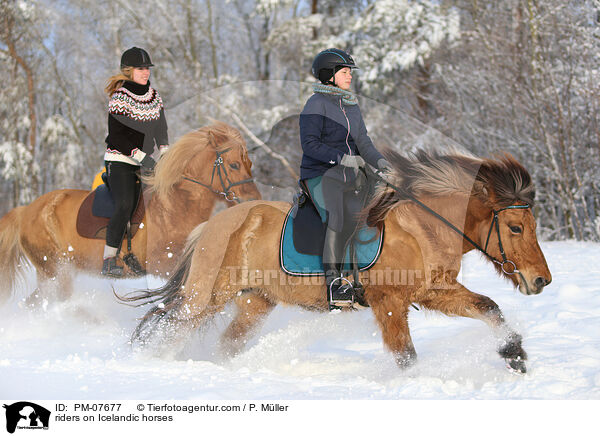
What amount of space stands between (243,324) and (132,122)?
7.62ft

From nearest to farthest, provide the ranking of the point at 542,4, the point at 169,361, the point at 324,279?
the point at 324,279
the point at 169,361
the point at 542,4

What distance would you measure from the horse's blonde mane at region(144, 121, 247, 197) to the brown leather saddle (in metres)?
0.26

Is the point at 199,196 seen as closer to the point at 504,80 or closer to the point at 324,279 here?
the point at 324,279

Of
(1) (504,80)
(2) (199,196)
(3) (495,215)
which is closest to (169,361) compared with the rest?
(2) (199,196)

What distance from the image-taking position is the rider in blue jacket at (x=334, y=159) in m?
3.86

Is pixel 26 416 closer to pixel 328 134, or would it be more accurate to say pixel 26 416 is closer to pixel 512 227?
pixel 328 134

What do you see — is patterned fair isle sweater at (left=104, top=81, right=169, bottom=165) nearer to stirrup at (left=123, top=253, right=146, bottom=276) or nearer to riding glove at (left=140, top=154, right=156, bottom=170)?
riding glove at (left=140, top=154, right=156, bottom=170)

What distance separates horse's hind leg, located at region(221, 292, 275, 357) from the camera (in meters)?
4.74

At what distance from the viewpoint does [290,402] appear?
10.5 feet

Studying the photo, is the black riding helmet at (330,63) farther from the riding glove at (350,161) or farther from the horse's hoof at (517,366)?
the horse's hoof at (517,366)

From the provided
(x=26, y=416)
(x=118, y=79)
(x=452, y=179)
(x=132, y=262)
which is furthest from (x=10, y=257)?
(x=452, y=179)

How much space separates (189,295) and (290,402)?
156 centimetres

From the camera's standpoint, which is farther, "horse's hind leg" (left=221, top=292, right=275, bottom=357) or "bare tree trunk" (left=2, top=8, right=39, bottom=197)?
"bare tree trunk" (left=2, top=8, right=39, bottom=197)

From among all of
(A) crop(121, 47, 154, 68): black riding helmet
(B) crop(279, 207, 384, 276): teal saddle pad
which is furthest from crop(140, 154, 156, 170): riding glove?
(B) crop(279, 207, 384, 276): teal saddle pad
